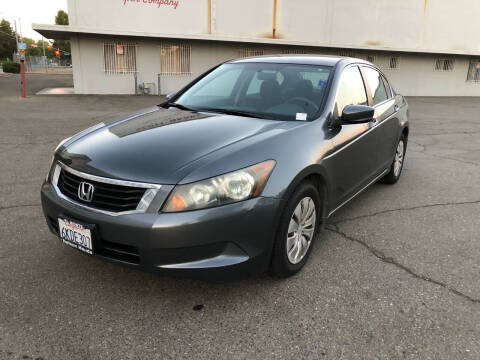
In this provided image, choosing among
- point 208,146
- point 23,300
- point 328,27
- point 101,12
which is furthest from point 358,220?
point 328,27

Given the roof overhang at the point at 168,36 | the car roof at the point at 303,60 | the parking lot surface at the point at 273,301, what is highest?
the roof overhang at the point at 168,36

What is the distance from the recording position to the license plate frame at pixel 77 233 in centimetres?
241

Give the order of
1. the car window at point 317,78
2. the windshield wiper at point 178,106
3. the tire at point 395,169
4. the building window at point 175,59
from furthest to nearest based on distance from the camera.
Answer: the building window at point 175,59 < the tire at point 395,169 < the windshield wiper at point 178,106 < the car window at point 317,78

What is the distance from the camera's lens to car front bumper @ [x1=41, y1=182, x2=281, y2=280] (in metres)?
2.27

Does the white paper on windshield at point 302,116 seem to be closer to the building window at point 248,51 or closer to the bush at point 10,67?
the building window at point 248,51

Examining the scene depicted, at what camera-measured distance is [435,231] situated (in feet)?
12.8

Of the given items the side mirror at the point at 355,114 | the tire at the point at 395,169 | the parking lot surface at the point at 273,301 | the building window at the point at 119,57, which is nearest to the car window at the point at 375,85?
the tire at the point at 395,169

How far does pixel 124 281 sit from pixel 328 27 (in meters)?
20.2

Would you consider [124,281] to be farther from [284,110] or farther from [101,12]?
[101,12]

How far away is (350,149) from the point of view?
349 centimetres

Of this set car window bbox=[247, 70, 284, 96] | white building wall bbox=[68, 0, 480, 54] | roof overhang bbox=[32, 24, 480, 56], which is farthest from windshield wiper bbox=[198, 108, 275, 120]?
white building wall bbox=[68, 0, 480, 54]

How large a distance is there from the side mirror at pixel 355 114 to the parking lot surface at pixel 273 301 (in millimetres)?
1071

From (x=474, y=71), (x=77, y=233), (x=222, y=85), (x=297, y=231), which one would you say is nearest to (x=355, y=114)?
(x=297, y=231)

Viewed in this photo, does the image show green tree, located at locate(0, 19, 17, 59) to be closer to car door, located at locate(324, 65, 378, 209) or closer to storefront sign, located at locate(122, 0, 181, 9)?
storefront sign, located at locate(122, 0, 181, 9)
